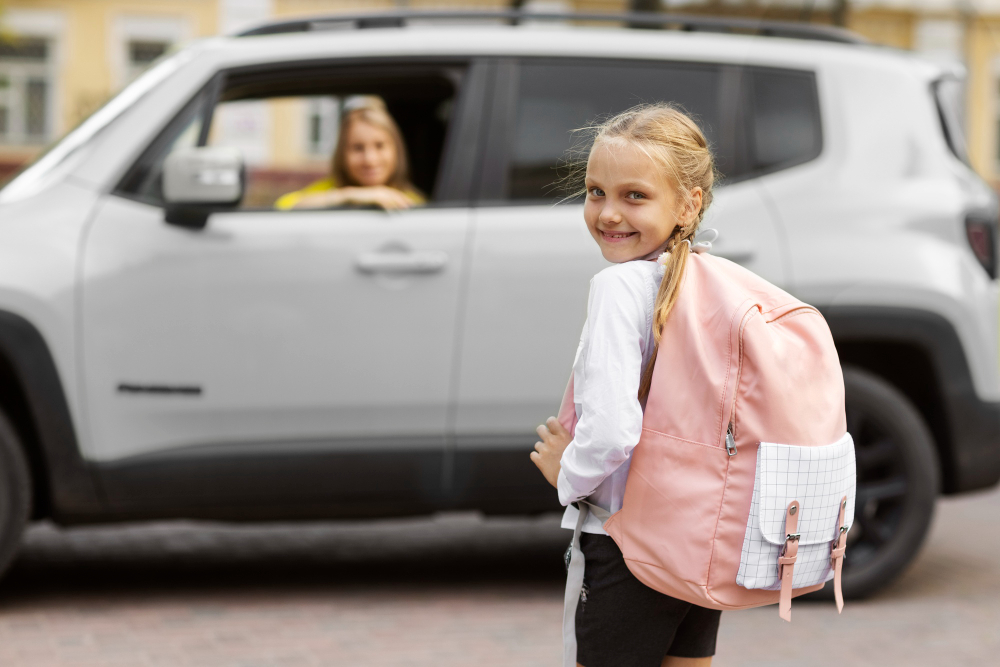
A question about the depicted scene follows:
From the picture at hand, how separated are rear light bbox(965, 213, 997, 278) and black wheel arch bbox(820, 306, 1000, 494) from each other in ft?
0.96

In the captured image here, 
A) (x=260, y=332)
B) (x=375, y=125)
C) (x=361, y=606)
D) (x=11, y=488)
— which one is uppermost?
(x=375, y=125)

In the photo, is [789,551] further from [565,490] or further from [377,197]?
[377,197]

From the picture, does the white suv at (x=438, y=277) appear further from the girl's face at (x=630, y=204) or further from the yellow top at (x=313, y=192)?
the girl's face at (x=630, y=204)

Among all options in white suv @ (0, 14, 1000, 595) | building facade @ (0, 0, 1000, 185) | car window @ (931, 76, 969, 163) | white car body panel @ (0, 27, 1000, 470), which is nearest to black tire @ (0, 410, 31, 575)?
white suv @ (0, 14, 1000, 595)

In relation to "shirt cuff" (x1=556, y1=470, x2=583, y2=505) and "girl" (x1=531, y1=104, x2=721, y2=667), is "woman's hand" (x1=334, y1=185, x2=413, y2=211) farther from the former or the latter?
"shirt cuff" (x1=556, y1=470, x2=583, y2=505)

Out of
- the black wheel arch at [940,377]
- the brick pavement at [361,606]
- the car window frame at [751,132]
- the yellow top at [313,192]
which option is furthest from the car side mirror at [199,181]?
the black wheel arch at [940,377]

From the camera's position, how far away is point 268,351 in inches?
155

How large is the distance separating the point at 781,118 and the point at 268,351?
1.99 m

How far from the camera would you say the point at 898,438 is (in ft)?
14.0

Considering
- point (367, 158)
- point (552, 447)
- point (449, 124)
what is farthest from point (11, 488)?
point (552, 447)

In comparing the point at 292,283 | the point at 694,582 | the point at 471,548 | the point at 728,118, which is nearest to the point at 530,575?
the point at 471,548

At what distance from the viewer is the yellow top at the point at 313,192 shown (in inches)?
167

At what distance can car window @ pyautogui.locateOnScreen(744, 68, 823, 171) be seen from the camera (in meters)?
4.34

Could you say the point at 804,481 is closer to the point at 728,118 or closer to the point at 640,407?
the point at 640,407
